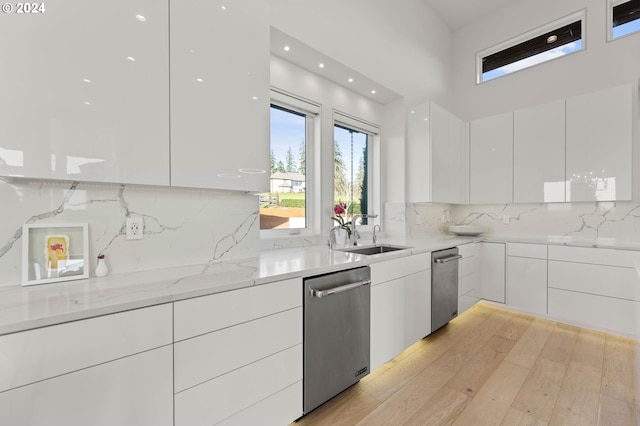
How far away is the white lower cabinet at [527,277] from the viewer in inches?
111

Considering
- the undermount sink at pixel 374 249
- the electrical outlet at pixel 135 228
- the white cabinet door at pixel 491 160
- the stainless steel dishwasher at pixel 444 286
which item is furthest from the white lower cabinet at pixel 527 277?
the electrical outlet at pixel 135 228

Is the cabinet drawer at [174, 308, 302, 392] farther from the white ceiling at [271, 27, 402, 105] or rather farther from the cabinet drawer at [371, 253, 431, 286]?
the white ceiling at [271, 27, 402, 105]

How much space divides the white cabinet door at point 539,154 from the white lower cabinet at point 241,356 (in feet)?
10.3

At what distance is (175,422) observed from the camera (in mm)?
1030

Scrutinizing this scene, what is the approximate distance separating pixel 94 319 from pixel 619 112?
4223mm

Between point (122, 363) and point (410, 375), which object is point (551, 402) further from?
point (122, 363)

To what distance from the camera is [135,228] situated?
141cm

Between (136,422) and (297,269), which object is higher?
(297,269)

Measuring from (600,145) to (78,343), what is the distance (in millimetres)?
4143

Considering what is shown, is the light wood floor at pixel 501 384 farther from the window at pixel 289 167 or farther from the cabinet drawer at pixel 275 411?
the window at pixel 289 167

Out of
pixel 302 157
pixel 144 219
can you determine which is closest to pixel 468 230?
pixel 302 157

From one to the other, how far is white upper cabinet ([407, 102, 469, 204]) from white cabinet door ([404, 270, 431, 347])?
3.42ft

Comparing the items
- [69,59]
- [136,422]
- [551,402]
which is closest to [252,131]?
[69,59]

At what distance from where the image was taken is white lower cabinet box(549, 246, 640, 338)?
237 cm
